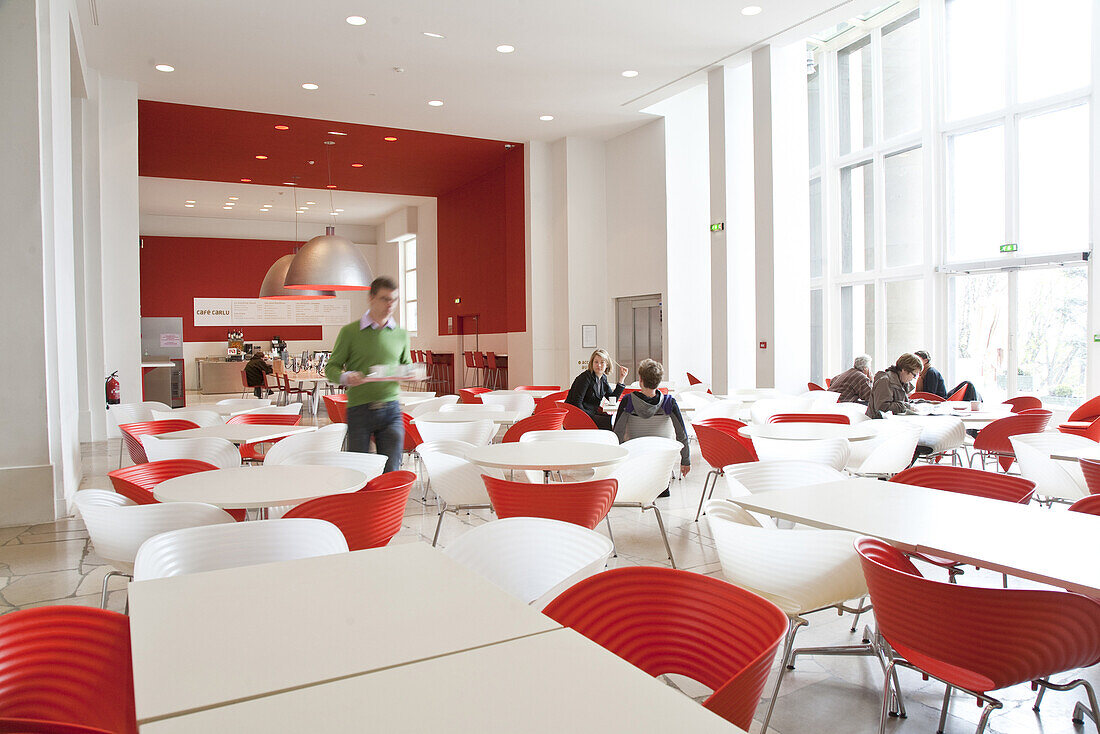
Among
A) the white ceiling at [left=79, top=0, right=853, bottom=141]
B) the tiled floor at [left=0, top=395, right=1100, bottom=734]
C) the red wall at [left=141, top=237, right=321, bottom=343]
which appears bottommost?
the tiled floor at [left=0, top=395, right=1100, bottom=734]

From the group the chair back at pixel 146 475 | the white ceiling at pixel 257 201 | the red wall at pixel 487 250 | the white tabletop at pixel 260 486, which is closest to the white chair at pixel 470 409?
the chair back at pixel 146 475

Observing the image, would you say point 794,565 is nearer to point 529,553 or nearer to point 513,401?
point 529,553

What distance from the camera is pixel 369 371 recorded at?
4.68m

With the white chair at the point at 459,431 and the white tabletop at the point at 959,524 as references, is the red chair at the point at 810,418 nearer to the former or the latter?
the white chair at the point at 459,431

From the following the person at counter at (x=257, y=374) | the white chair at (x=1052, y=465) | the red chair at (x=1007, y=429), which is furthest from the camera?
the person at counter at (x=257, y=374)

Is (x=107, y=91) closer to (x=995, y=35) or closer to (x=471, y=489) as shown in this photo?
(x=471, y=489)

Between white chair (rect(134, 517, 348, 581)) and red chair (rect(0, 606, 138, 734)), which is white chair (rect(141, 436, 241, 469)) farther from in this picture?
red chair (rect(0, 606, 138, 734))

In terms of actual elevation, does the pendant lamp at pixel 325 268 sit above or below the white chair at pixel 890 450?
above

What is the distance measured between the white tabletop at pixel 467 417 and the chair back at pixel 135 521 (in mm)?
3068

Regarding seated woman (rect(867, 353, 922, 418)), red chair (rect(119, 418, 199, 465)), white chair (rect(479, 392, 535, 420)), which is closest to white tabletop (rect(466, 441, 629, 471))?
red chair (rect(119, 418, 199, 465))

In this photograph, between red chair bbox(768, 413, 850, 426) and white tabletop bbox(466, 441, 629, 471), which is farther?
red chair bbox(768, 413, 850, 426)

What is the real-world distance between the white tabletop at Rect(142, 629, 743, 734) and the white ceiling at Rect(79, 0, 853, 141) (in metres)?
8.06

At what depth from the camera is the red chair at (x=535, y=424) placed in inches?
226

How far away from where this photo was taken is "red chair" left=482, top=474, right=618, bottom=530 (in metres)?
3.60
